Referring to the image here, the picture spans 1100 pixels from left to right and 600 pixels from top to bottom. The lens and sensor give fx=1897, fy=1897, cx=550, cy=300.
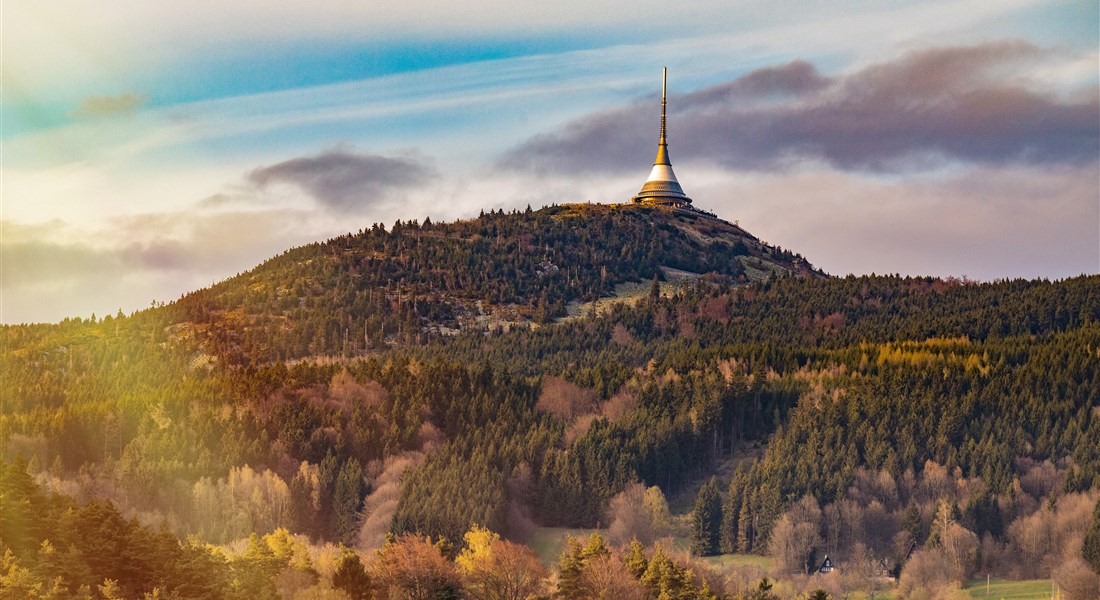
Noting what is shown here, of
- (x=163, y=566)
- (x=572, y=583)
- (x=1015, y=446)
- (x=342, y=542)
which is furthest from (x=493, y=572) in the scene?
(x=1015, y=446)

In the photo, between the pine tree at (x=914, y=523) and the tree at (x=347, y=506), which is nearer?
the pine tree at (x=914, y=523)

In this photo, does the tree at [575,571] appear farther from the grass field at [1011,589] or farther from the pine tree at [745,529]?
the grass field at [1011,589]

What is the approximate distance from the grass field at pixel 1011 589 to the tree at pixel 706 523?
26.6 m

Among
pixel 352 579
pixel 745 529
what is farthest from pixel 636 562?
pixel 745 529

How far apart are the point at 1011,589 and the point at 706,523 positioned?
1235 inches

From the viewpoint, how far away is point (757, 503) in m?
188

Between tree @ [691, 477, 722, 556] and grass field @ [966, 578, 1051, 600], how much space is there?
2660cm

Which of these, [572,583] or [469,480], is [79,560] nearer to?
[572,583]

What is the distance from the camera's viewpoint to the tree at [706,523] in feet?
606

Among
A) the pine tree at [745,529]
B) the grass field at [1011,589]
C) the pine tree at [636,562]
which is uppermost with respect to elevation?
the pine tree at [745,529]

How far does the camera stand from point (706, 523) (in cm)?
18562

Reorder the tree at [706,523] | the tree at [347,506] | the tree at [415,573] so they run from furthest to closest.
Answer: the tree at [347,506], the tree at [706,523], the tree at [415,573]

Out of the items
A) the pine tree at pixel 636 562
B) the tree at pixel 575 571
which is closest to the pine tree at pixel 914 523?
the pine tree at pixel 636 562

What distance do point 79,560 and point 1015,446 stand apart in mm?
106637
